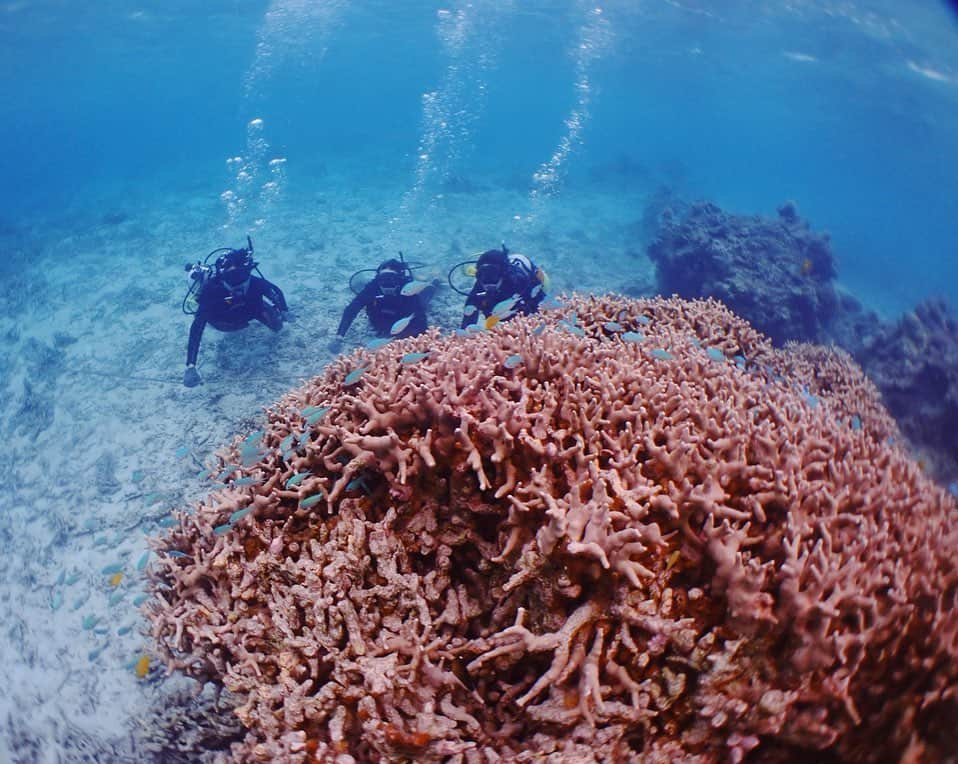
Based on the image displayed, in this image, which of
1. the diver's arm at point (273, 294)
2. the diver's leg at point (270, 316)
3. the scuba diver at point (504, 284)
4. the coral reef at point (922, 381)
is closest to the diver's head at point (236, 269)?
the diver's arm at point (273, 294)

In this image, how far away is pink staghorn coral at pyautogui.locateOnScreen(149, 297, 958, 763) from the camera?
7.59ft

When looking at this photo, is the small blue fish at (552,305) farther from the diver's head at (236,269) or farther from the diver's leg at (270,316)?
the diver's leg at (270,316)

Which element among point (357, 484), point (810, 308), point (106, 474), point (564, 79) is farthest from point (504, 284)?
point (564, 79)

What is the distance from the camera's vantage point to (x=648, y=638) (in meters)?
2.57

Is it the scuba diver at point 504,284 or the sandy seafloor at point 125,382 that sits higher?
the scuba diver at point 504,284

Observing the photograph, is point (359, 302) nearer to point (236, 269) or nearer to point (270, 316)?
point (270, 316)

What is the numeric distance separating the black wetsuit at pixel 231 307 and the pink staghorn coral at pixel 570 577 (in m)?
7.59

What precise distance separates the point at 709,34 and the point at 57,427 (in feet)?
147

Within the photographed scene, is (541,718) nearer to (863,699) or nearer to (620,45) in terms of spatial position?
(863,699)

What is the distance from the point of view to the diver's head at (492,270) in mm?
8984

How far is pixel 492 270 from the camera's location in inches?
358

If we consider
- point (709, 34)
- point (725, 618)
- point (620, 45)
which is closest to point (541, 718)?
point (725, 618)

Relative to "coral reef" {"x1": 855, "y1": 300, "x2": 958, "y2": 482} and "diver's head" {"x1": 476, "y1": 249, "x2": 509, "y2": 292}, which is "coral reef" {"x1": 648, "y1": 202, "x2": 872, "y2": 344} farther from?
"diver's head" {"x1": 476, "y1": 249, "x2": 509, "y2": 292}

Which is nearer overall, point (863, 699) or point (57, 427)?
point (863, 699)
